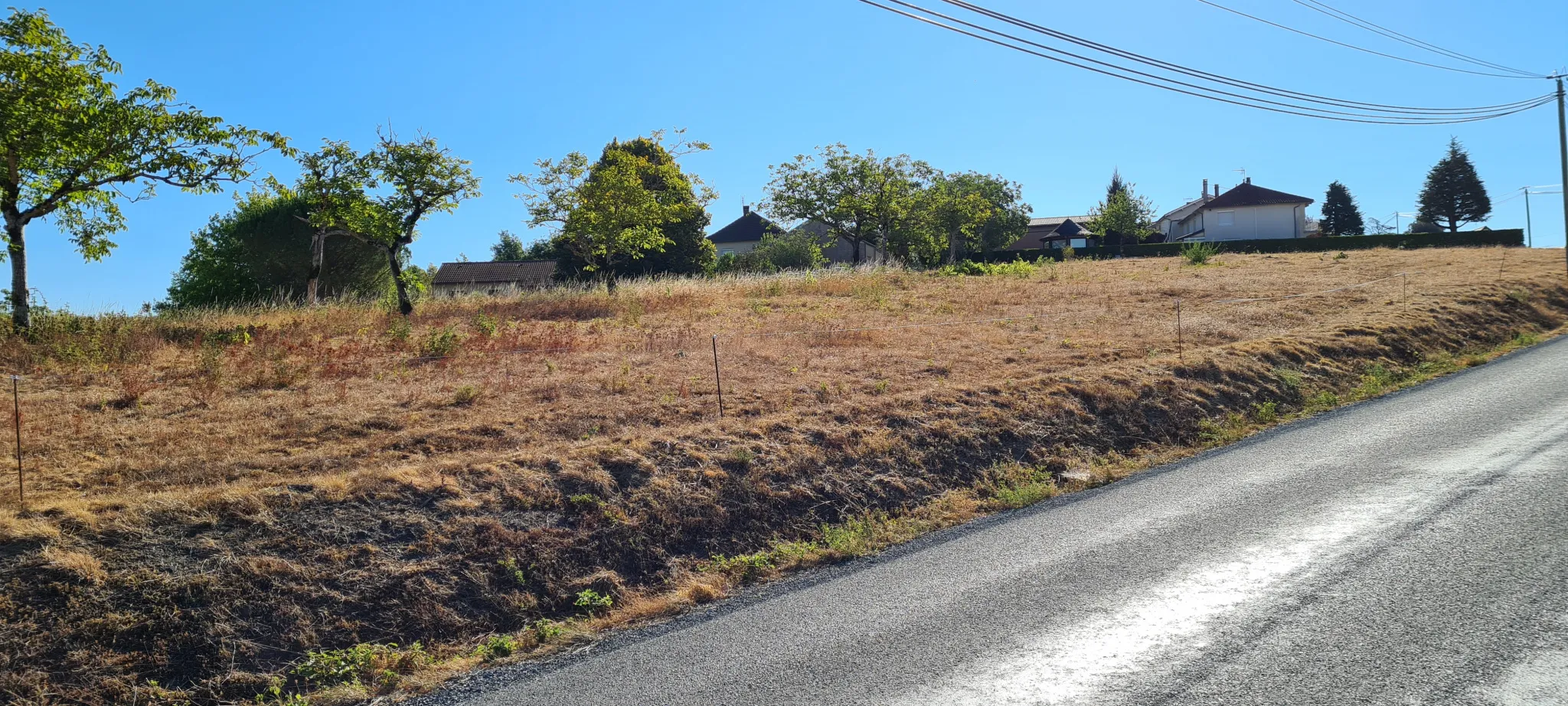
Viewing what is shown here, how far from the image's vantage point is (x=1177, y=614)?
549 cm

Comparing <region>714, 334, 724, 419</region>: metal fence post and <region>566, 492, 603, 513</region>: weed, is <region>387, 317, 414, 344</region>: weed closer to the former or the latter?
<region>714, 334, 724, 419</region>: metal fence post

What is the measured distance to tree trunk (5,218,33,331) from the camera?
46.6ft

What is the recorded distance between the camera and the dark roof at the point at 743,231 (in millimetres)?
71312

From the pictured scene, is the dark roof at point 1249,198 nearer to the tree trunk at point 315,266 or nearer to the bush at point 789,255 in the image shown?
the bush at point 789,255

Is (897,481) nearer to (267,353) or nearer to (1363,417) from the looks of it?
(1363,417)

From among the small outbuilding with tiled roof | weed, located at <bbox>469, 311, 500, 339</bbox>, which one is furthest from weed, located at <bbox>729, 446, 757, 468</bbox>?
the small outbuilding with tiled roof

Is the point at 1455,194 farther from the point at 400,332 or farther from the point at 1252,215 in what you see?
the point at 400,332

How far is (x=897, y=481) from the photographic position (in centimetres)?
898

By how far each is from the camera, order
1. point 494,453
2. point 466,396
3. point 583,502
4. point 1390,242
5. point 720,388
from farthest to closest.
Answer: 1. point 1390,242
2. point 720,388
3. point 466,396
4. point 494,453
5. point 583,502

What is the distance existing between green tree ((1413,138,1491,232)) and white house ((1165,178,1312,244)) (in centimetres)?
921

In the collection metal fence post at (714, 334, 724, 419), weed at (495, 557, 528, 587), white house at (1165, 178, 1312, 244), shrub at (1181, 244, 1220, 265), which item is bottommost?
weed at (495, 557, 528, 587)

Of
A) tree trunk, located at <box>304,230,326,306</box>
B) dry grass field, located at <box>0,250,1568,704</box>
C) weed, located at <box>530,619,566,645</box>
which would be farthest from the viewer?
tree trunk, located at <box>304,230,326,306</box>

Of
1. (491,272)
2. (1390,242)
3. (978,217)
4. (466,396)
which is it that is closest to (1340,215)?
(1390,242)

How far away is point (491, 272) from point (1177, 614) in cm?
6453
